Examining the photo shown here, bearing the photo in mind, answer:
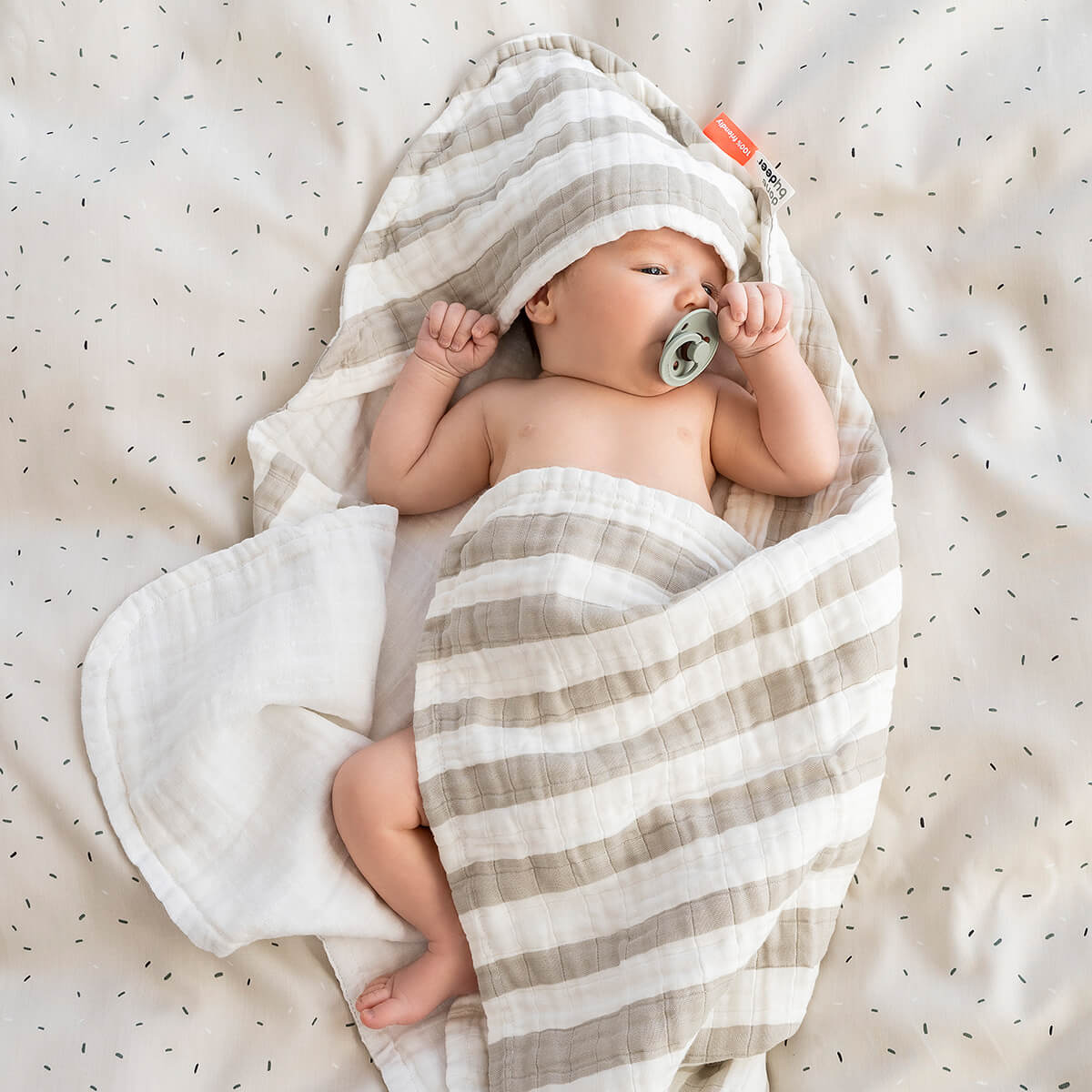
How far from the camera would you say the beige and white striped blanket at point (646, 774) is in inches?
44.6

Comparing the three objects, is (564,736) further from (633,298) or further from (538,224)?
(538,224)

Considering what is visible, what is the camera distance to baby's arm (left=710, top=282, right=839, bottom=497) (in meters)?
1.31

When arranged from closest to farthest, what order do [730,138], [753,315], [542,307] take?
[753,315] → [542,307] → [730,138]

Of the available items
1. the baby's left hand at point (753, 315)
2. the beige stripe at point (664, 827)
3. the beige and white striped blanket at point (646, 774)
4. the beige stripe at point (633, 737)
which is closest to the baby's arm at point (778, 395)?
the baby's left hand at point (753, 315)

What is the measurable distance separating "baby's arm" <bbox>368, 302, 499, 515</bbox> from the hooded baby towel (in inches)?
3.7

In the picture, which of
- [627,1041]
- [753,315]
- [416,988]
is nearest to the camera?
[627,1041]

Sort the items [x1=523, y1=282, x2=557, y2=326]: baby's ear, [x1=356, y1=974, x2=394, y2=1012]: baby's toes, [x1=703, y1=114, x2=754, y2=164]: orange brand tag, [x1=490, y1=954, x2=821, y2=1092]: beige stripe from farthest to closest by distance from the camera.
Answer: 1. [x1=703, y1=114, x2=754, y2=164]: orange brand tag
2. [x1=523, y1=282, x2=557, y2=326]: baby's ear
3. [x1=356, y1=974, x2=394, y2=1012]: baby's toes
4. [x1=490, y1=954, x2=821, y2=1092]: beige stripe

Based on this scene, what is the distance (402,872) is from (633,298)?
0.72m

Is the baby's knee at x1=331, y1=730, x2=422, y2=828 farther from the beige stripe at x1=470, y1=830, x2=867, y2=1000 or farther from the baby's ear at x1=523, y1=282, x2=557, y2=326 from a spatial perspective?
the baby's ear at x1=523, y1=282, x2=557, y2=326

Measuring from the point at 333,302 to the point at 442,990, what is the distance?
867 mm

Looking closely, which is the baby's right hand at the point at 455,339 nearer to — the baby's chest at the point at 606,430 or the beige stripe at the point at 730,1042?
the baby's chest at the point at 606,430

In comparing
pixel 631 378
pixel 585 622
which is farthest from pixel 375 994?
pixel 631 378

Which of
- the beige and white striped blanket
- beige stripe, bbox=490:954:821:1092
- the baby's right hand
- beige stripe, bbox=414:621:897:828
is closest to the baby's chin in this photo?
the baby's right hand

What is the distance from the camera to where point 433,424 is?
56.6 inches
